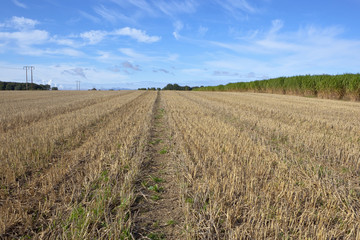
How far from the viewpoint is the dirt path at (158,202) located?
263 cm

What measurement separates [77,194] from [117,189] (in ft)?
1.85

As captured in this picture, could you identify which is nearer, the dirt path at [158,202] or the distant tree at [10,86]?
the dirt path at [158,202]

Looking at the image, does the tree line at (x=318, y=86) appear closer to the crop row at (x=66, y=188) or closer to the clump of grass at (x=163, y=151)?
the clump of grass at (x=163, y=151)

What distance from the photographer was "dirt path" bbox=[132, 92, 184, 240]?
2631 mm

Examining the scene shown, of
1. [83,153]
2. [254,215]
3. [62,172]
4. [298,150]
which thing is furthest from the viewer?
[298,150]

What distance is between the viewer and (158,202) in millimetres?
3295

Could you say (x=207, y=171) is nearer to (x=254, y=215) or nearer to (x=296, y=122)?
(x=254, y=215)

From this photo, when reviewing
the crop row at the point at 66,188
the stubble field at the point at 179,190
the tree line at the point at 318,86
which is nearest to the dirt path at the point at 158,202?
the stubble field at the point at 179,190

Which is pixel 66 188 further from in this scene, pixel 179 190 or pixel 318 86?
pixel 318 86

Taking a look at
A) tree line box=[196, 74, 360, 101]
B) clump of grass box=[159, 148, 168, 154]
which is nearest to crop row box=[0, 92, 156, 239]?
clump of grass box=[159, 148, 168, 154]

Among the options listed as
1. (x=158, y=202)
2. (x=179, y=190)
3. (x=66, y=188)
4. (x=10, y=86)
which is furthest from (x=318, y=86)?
(x=10, y=86)

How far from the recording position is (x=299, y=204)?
307 centimetres

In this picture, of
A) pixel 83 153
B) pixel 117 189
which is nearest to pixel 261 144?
pixel 117 189

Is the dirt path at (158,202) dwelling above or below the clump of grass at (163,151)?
below
